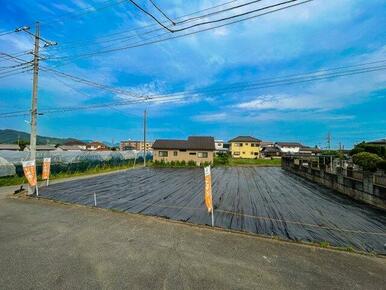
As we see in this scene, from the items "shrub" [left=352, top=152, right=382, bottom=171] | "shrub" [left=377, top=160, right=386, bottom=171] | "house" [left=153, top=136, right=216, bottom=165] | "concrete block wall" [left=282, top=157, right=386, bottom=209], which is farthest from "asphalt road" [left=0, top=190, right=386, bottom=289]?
"house" [left=153, top=136, right=216, bottom=165]

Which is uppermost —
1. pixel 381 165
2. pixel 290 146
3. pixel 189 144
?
pixel 290 146

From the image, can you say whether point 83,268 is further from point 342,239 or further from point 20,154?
point 20,154

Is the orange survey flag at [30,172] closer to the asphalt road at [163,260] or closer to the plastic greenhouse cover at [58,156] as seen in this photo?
the asphalt road at [163,260]

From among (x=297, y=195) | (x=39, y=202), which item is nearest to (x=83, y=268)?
(x=39, y=202)

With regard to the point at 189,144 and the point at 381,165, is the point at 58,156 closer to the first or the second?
the point at 189,144

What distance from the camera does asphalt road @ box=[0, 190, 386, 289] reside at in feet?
12.7

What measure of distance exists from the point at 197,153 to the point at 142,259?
27196 millimetres

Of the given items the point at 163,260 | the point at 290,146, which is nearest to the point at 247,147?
the point at 290,146

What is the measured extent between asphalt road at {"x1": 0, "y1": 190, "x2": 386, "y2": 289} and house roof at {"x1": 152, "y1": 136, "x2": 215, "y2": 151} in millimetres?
24857

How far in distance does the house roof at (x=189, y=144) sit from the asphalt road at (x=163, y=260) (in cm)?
2486

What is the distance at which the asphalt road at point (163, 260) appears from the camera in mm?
3877

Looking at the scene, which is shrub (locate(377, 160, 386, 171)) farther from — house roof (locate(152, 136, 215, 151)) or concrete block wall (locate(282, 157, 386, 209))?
house roof (locate(152, 136, 215, 151))

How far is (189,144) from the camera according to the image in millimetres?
32656

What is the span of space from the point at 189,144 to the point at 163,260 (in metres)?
28.1
